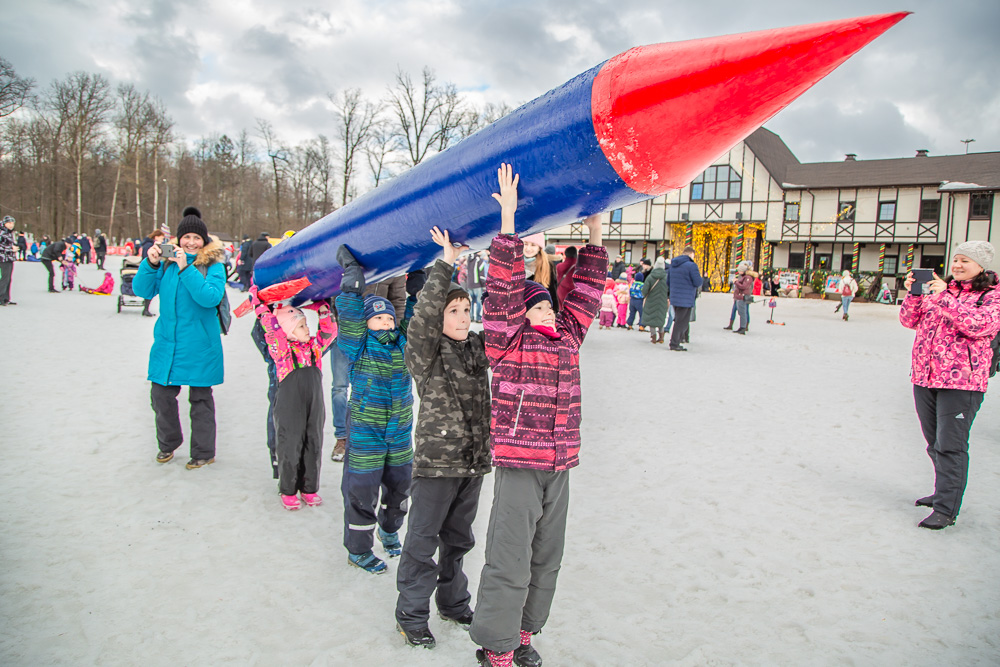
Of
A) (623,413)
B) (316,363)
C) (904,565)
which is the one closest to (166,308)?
(316,363)

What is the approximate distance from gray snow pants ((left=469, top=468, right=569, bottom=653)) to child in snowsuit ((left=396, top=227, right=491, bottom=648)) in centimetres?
30

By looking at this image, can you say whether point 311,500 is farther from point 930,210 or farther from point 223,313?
point 930,210

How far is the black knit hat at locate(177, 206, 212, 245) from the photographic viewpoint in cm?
427

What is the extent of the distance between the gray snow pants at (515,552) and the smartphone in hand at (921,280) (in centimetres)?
315

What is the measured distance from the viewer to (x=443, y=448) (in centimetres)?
255

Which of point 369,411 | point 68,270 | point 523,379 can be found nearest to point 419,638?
point 369,411

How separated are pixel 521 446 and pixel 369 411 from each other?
1073 mm

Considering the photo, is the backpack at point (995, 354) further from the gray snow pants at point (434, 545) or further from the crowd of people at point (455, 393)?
the gray snow pants at point (434, 545)

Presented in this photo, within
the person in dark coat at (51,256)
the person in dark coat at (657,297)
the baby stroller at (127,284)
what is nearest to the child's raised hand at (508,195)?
the person in dark coat at (657,297)

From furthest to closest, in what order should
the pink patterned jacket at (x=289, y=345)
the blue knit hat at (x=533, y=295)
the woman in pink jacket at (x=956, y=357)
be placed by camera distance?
the pink patterned jacket at (x=289, y=345) → the woman in pink jacket at (x=956, y=357) → the blue knit hat at (x=533, y=295)

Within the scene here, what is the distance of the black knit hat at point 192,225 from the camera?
4273 millimetres

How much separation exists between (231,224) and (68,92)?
1425 cm

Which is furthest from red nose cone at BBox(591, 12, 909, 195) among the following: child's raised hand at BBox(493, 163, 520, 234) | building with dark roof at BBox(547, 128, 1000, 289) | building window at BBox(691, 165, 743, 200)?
building window at BBox(691, 165, 743, 200)

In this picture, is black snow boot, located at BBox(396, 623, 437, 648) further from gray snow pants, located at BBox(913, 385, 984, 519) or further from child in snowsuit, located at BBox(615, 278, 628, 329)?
child in snowsuit, located at BBox(615, 278, 628, 329)
